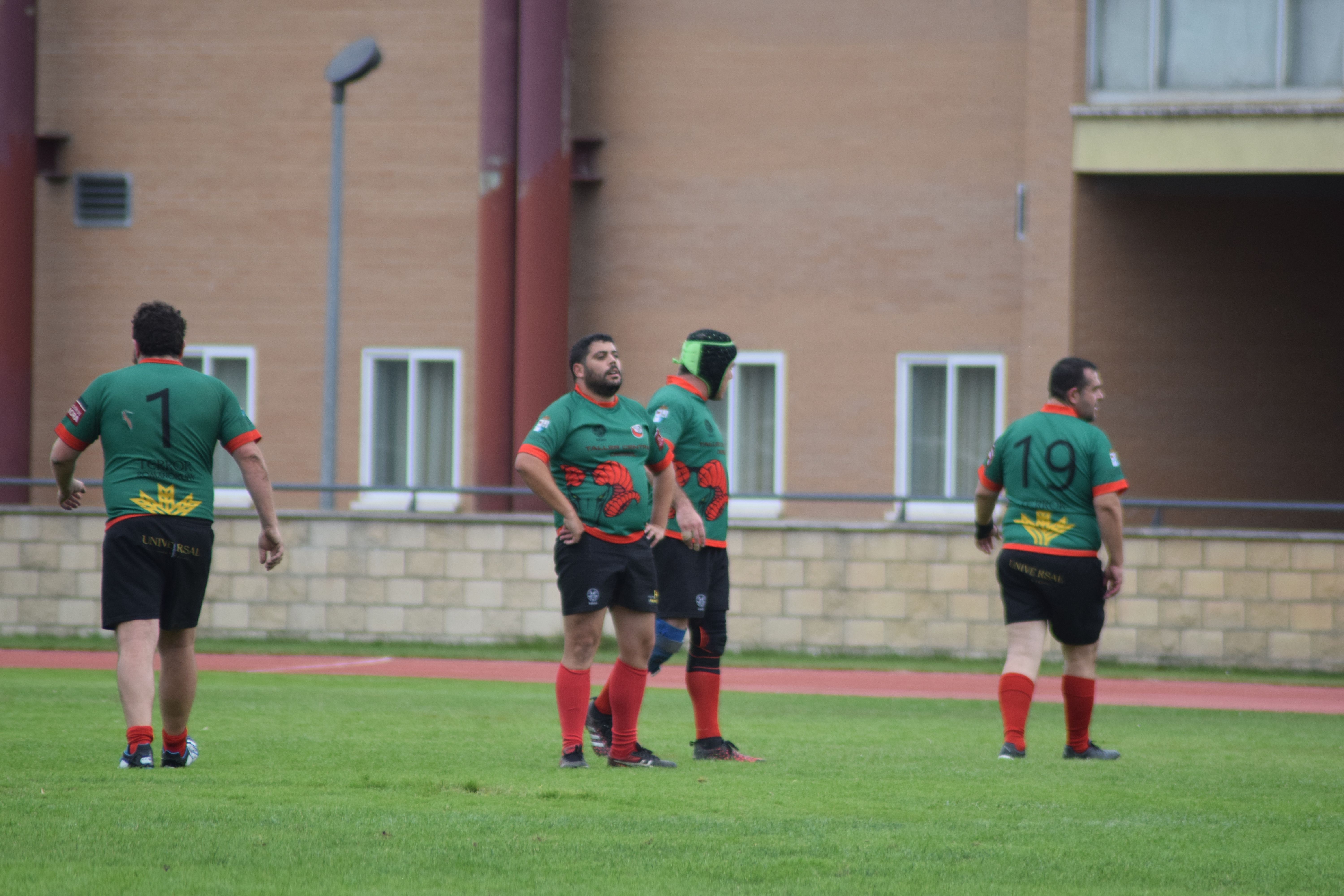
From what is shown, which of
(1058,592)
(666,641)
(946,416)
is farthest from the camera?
(946,416)

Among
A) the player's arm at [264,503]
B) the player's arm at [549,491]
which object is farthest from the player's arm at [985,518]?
the player's arm at [264,503]

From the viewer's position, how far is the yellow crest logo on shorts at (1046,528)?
8844mm

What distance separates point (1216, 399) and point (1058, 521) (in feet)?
37.6

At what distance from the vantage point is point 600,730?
8.64 meters

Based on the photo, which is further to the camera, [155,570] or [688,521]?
[688,521]

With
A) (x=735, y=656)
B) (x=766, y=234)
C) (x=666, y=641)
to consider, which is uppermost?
(x=766, y=234)

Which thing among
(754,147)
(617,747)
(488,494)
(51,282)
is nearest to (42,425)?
(51,282)

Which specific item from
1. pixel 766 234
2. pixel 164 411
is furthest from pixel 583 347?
pixel 766 234

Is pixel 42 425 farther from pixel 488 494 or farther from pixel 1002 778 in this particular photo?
pixel 1002 778

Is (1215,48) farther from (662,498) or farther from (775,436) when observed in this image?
(662,498)

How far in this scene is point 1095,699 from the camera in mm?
13797

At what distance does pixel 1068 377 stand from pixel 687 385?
2.07m

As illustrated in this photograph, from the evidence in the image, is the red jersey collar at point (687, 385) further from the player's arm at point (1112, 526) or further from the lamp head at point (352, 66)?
the lamp head at point (352, 66)

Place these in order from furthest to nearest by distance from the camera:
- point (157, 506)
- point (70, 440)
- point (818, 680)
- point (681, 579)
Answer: point (818, 680)
point (681, 579)
point (70, 440)
point (157, 506)
